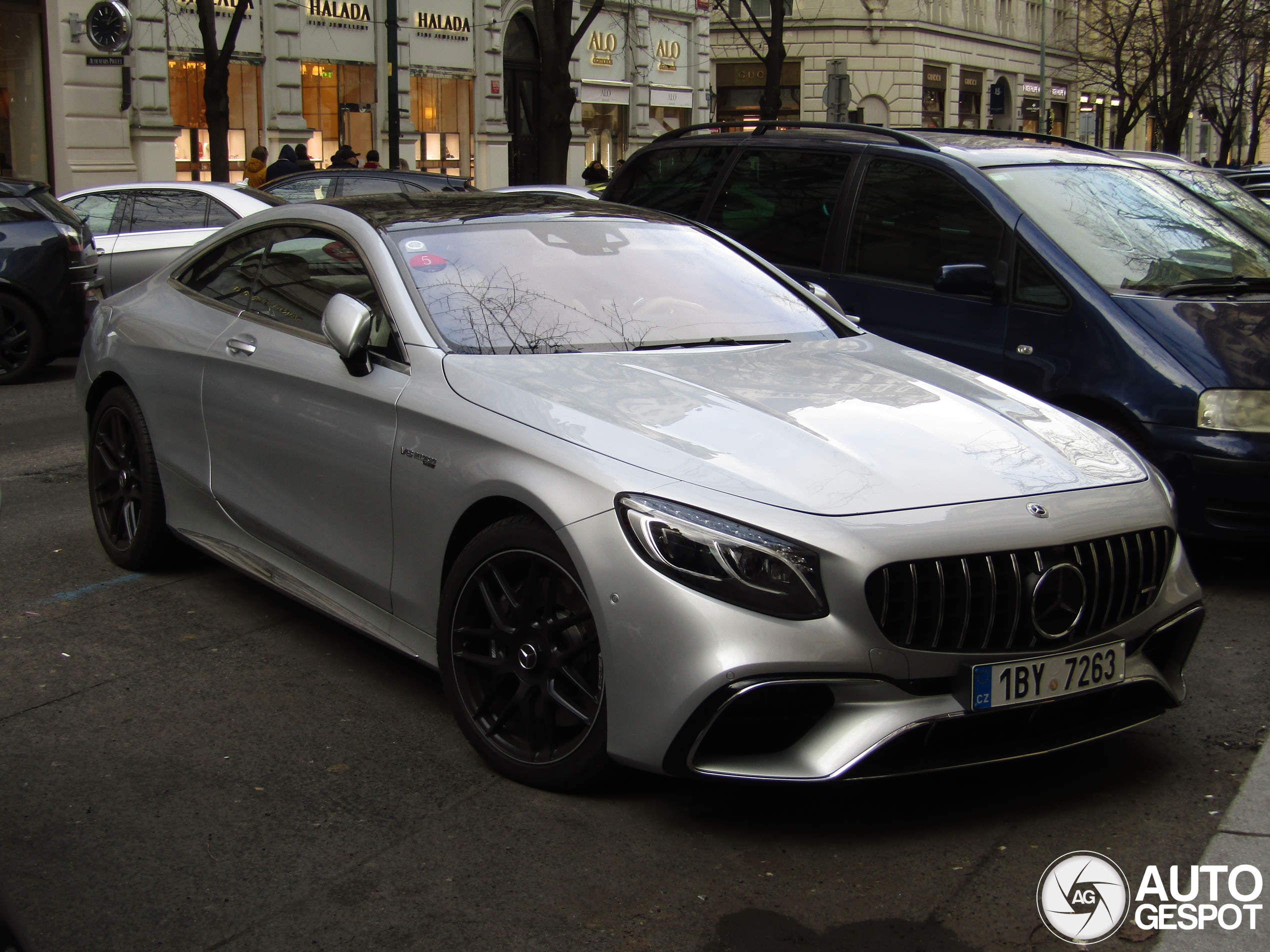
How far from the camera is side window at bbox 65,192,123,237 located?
1384 cm

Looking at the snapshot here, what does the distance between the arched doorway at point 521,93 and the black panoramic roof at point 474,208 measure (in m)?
30.0

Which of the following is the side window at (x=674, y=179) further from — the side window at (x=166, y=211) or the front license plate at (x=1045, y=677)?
the side window at (x=166, y=211)

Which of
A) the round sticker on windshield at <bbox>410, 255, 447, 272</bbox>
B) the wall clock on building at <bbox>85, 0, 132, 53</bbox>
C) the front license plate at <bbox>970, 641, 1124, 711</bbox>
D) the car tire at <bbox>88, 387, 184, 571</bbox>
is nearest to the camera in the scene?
the front license plate at <bbox>970, 641, 1124, 711</bbox>

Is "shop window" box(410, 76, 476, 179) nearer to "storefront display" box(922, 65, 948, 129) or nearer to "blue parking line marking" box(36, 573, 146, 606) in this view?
"storefront display" box(922, 65, 948, 129)

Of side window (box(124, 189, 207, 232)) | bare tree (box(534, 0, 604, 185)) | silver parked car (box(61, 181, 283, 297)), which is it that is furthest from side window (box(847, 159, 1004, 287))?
bare tree (box(534, 0, 604, 185))

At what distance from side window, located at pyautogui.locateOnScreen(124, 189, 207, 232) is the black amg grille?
1167 cm

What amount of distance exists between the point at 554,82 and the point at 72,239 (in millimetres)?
8499

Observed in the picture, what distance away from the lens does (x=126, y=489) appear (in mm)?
5953

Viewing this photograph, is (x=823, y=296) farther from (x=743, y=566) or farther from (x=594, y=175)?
(x=594, y=175)

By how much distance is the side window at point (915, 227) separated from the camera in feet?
22.1

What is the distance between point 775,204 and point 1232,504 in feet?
9.70

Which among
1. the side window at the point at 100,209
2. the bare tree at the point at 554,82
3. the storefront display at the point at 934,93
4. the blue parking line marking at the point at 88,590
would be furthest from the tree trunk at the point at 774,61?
the storefront display at the point at 934,93

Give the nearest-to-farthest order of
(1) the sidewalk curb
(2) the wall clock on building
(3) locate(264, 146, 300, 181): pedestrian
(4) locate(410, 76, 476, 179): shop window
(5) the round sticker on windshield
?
(1) the sidewalk curb < (5) the round sticker on windshield < (3) locate(264, 146, 300, 181): pedestrian < (2) the wall clock on building < (4) locate(410, 76, 476, 179): shop window

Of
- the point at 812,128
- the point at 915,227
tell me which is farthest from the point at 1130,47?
the point at 915,227
